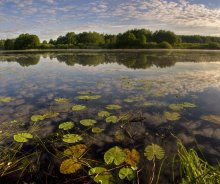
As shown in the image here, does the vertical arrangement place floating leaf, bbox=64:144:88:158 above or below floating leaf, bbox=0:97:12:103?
below

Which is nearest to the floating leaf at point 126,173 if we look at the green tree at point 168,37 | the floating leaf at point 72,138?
the floating leaf at point 72,138

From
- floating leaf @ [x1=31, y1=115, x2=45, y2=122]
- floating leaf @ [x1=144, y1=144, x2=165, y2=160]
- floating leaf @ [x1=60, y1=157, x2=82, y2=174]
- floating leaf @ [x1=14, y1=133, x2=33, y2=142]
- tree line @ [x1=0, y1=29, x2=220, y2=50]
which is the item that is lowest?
floating leaf @ [x1=144, y1=144, x2=165, y2=160]

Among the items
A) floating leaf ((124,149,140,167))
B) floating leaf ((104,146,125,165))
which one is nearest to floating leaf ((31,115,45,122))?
floating leaf ((104,146,125,165))

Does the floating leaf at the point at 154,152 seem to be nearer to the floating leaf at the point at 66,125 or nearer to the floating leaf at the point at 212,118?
the floating leaf at the point at 66,125

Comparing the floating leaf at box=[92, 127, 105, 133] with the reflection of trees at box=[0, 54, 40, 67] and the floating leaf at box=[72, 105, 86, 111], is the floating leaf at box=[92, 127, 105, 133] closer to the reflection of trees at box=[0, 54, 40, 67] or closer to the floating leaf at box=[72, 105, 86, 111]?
the floating leaf at box=[72, 105, 86, 111]

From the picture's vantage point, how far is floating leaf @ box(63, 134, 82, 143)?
4098 mm

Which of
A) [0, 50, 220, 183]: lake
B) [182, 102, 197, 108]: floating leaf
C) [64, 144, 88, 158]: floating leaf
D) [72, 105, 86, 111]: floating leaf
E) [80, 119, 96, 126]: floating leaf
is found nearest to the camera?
[0, 50, 220, 183]: lake

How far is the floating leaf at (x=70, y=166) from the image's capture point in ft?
10.6

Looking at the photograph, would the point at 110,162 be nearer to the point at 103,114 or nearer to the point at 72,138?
the point at 72,138

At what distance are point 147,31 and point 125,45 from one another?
13.0 meters

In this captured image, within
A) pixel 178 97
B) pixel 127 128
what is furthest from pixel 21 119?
pixel 178 97

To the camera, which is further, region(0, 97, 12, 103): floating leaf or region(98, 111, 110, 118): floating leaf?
region(0, 97, 12, 103): floating leaf

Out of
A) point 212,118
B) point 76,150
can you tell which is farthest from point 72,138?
point 212,118

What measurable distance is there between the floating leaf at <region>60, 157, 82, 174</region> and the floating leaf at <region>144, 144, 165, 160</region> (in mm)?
1201
